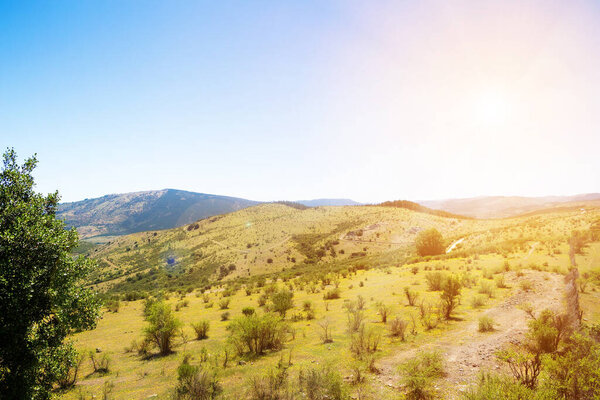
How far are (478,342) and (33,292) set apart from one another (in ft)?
56.2

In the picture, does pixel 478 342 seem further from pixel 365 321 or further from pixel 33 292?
pixel 33 292

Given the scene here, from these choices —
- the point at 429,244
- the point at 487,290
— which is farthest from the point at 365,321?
the point at 429,244

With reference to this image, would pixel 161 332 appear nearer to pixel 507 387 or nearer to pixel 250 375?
pixel 250 375

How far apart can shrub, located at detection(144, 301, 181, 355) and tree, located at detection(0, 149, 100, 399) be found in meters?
5.92

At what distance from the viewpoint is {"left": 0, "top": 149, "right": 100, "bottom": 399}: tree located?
24.1ft

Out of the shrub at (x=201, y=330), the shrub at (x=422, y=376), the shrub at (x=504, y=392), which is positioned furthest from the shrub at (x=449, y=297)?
the shrub at (x=201, y=330)

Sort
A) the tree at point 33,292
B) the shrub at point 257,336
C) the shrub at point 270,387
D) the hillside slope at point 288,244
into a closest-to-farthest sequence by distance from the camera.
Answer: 1. the tree at point 33,292
2. the shrub at point 270,387
3. the shrub at point 257,336
4. the hillside slope at point 288,244

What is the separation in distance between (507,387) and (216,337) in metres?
16.0

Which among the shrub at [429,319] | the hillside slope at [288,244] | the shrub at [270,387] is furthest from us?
the hillside slope at [288,244]

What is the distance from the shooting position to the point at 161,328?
48.6 feet

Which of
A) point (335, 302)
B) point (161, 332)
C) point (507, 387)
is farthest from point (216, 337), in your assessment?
point (507, 387)

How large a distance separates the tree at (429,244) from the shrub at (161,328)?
43.6 meters

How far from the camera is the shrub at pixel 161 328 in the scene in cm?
1472

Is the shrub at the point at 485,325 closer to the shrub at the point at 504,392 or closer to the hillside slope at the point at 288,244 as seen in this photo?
the shrub at the point at 504,392
